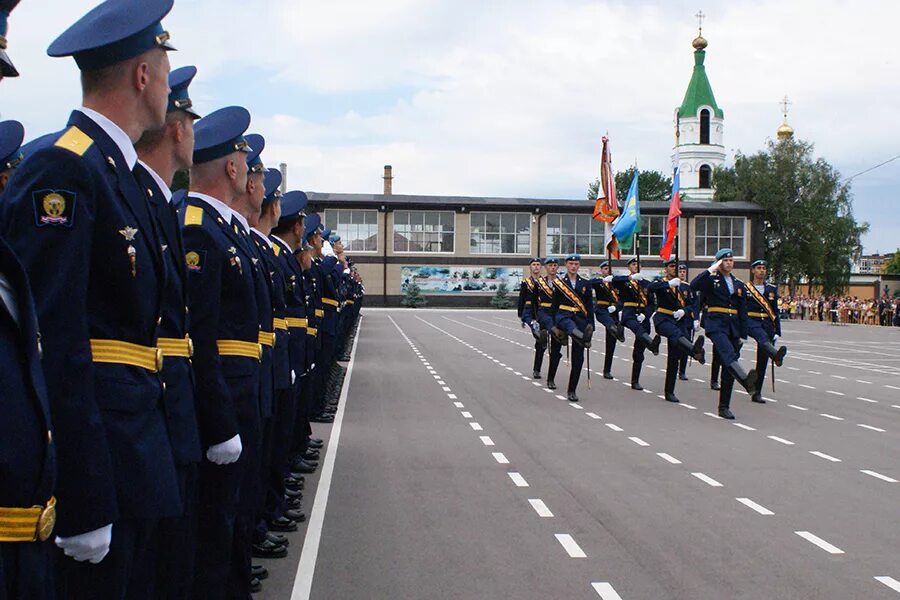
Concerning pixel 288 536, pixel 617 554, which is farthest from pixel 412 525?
pixel 617 554

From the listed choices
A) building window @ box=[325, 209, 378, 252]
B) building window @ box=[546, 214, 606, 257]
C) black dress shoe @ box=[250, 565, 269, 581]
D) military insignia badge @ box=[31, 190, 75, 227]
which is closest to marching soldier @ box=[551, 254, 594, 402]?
black dress shoe @ box=[250, 565, 269, 581]

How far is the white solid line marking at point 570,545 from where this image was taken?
20.7ft

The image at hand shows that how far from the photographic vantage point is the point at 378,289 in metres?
72.5

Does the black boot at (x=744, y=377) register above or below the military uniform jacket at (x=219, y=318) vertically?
below

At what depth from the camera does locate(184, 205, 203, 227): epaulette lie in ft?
14.9

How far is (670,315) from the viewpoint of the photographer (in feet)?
55.3

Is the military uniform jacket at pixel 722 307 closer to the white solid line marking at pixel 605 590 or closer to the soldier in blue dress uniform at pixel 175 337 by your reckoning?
the white solid line marking at pixel 605 590

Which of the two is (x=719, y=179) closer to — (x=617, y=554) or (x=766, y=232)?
(x=766, y=232)

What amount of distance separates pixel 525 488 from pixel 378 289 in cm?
6441

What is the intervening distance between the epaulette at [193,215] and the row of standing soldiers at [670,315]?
9.97 metres

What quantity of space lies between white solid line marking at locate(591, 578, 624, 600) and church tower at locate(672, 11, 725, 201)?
349ft

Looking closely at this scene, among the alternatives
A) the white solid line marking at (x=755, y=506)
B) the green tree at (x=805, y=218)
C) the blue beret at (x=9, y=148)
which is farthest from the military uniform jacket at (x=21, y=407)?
the green tree at (x=805, y=218)

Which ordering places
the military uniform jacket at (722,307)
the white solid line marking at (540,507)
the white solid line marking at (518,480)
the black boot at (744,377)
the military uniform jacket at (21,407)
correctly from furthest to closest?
the military uniform jacket at (722,307), the black boot at (744,377), the white solid line marking at (518,480), the white solid line marking at (540,507), the military uniform jacket at (21,407)

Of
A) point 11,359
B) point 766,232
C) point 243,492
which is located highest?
point 766,232
